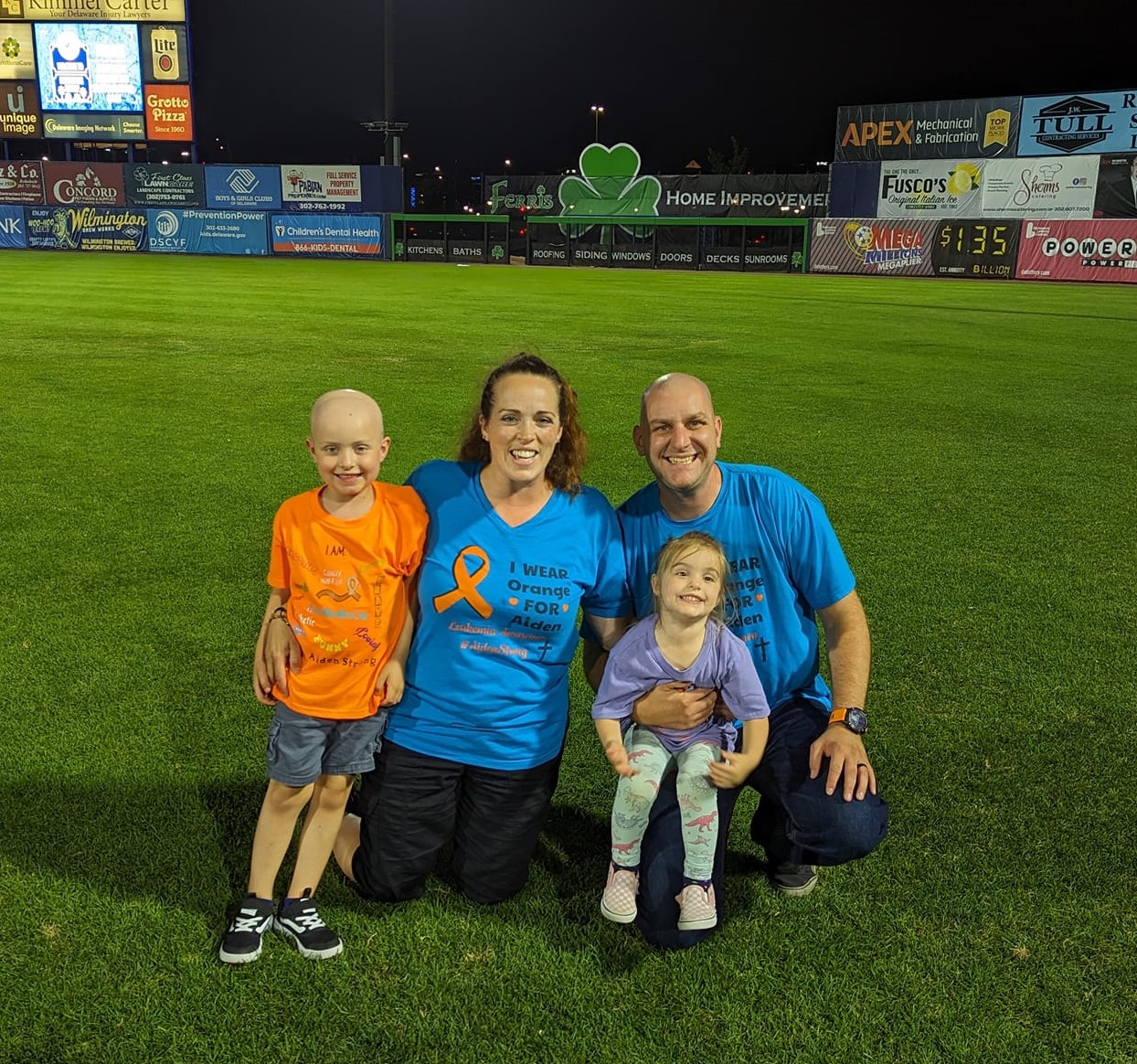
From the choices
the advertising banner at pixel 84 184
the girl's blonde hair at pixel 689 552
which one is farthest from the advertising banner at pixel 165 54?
the girl's blonde hair at pixel 689 552

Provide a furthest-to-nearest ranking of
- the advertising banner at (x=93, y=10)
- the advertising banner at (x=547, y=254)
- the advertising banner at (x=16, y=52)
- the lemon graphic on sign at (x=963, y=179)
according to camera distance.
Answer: the advertising banner at (x=16, y=52), the advertising banner at (x=93, y=10), the advertising banner at (x=547, y=254), the lemon graphic on sign at (x=963, y=179)

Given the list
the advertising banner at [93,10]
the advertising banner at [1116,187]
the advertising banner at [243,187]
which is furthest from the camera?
the advertising banner at [243,187]

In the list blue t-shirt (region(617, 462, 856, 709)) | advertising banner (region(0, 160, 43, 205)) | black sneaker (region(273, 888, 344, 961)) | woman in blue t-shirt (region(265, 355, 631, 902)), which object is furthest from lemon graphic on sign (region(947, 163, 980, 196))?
black sneaker (region(273, 888, 344, 961))

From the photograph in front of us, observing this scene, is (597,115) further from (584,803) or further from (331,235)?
(584,803)

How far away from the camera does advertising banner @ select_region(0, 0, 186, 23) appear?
51.0 metres

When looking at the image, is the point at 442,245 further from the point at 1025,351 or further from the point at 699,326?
the point at 1025,351

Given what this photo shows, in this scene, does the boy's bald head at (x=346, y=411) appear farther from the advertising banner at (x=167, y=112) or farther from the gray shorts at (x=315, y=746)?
the advertising banner at (x=167, y=112)

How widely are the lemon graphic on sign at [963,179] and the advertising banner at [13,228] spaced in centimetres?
4030

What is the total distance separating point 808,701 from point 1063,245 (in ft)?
129

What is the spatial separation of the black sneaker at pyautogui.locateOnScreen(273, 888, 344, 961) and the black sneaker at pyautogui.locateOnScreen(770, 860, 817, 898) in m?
1.27

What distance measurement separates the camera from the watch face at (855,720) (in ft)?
9.95

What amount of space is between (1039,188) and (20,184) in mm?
45719

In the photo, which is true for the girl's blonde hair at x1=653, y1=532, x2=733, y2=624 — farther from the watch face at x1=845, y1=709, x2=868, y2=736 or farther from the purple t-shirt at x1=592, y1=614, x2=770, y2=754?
the watch face at x1=845, y1=709, x2=868, y2=736

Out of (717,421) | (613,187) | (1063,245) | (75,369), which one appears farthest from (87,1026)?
(613,187)
